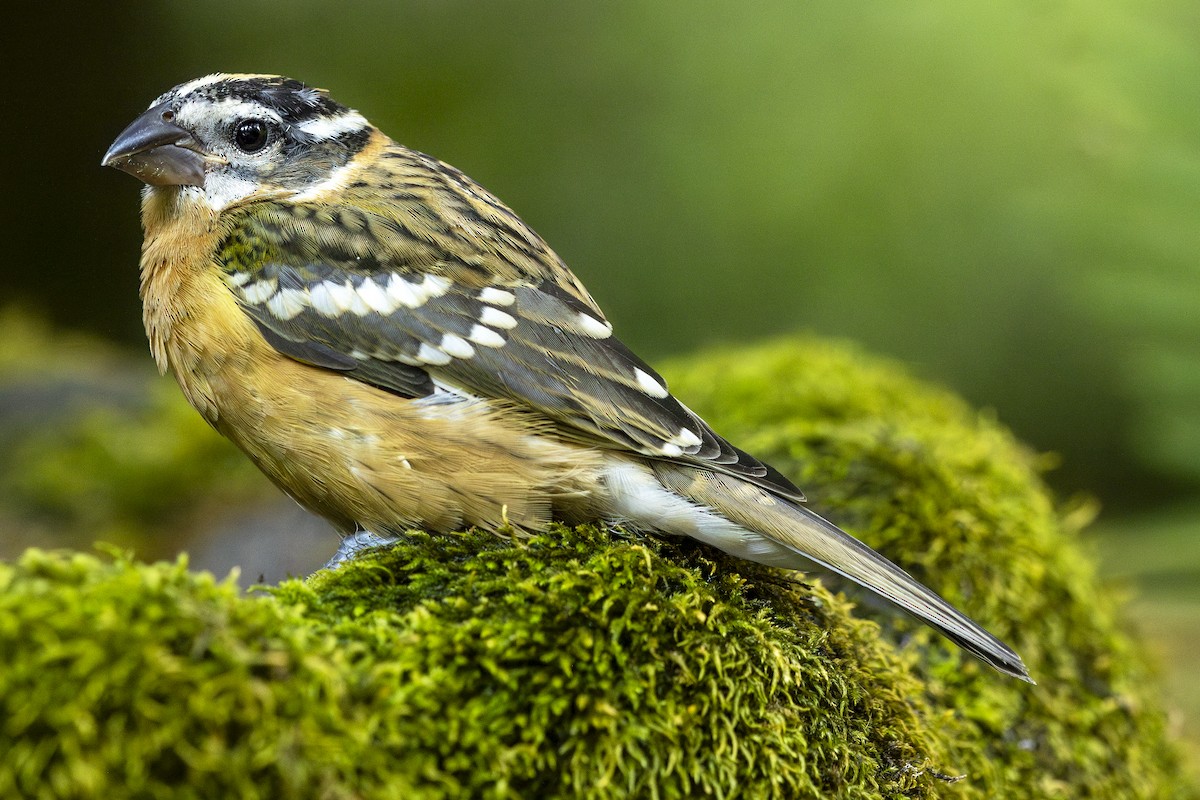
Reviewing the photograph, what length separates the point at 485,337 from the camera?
3.00m

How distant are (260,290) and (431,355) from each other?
616 mm

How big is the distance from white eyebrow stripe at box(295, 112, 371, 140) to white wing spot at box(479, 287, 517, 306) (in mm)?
1033

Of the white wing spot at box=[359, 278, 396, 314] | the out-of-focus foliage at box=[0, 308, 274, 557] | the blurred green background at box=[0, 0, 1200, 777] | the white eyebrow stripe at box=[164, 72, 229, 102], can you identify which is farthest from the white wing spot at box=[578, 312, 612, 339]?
the blurred green background at box=[0, 0, 1200, 777]

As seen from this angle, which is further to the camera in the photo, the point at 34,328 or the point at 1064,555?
the point at 34,328

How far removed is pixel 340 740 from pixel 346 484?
48.9 inches

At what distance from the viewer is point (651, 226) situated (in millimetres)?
9156

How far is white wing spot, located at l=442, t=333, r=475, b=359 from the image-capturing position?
2.97 meters

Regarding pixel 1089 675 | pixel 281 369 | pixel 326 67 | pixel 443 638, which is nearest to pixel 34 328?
pixel 326 67

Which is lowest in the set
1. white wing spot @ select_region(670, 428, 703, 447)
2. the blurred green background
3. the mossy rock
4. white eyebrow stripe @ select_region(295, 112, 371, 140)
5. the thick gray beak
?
the mossy rock

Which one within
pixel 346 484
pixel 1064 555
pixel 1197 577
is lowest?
pixel 346 484

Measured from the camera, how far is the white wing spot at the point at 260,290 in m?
3.10

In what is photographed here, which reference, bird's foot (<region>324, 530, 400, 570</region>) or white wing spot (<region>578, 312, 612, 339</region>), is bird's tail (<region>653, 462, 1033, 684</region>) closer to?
white wing spot (<region>578, 312, 612, 339</region>)

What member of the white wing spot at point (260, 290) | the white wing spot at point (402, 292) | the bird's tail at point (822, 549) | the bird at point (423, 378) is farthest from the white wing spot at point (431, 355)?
the bird's tail at point (822, 549)

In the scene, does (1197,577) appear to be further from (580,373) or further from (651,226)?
(651,226)
